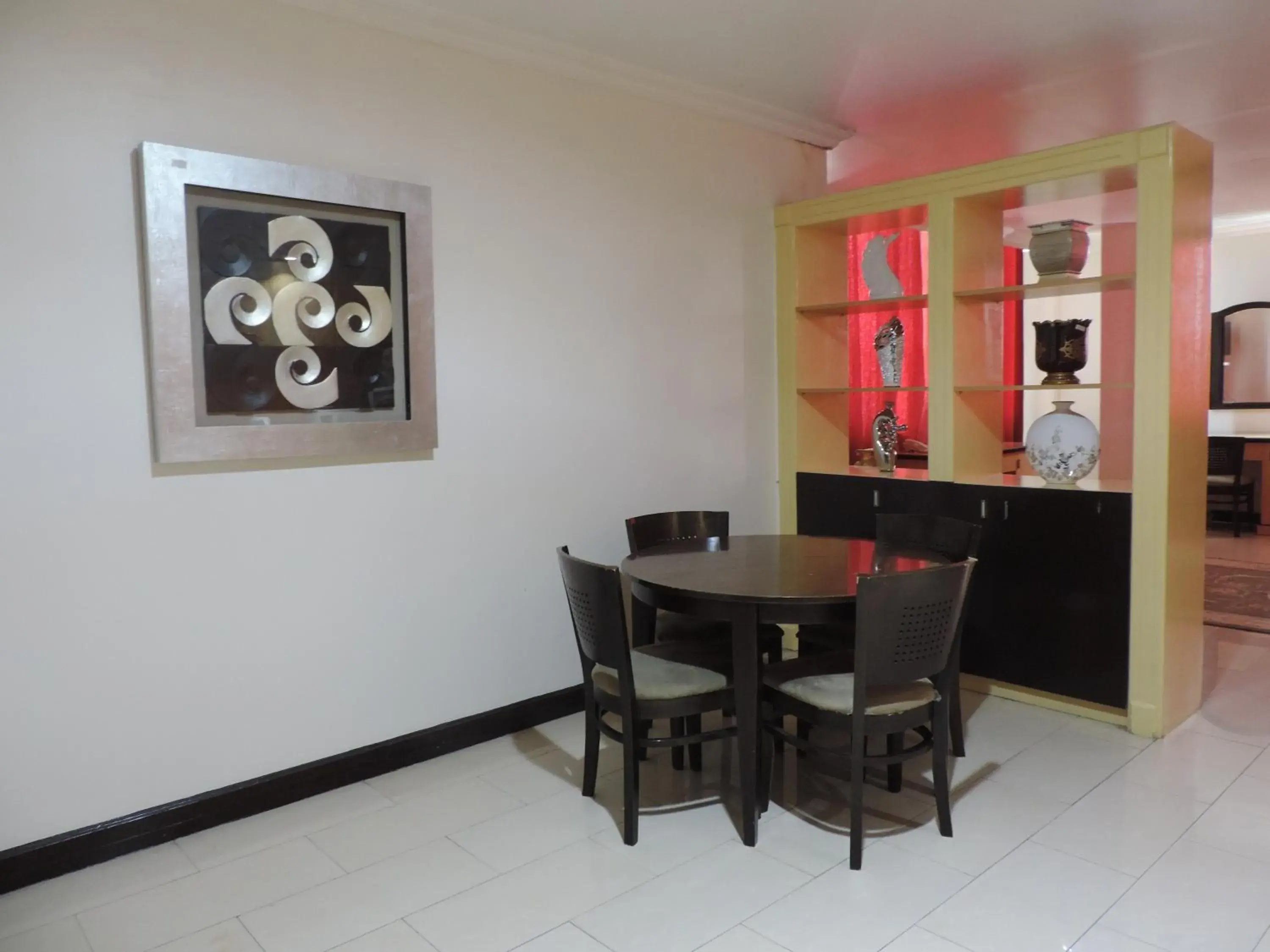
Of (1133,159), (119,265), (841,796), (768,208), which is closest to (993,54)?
(1133,159)

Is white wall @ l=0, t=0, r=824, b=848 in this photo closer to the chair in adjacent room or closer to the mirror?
the chair in adjacent room

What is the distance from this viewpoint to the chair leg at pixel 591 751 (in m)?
2.74

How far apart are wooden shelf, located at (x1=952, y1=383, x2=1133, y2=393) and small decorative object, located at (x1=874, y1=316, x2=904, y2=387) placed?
423 millimetres

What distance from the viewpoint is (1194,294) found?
3.22 meters

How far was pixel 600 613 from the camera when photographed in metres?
2.49

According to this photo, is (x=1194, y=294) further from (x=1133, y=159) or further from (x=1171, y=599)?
(x=1171, y=599)

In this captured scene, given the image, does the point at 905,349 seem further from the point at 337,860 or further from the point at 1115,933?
the point at 337,860

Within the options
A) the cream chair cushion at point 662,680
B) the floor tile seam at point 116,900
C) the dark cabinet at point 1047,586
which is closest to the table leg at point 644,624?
the cream chair cushion at point 662,680

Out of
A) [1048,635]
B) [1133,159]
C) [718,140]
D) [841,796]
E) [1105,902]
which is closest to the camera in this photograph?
[1105,902]

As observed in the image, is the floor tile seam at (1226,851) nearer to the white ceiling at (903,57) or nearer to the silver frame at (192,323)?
the silver frame at (192,323)

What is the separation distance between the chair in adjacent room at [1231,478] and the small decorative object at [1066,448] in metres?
4.47

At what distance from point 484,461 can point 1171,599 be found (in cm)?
241

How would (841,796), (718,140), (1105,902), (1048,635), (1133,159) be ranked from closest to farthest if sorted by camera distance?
(1105,902) < (841,796) < (1133,159) < (1048,635) < (718,140)

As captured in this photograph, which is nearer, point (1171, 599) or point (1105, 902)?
point (1105, 902)
